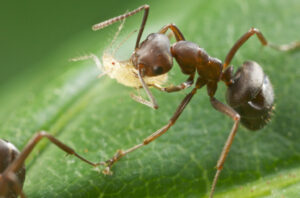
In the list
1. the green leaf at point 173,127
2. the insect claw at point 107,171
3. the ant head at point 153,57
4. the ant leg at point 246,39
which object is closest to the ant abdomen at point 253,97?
the green leaf at point 173,127

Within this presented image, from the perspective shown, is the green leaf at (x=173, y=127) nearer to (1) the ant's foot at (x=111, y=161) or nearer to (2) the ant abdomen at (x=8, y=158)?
(1) the ant's foot at (x=111, y=161)

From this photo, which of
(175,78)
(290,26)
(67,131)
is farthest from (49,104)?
(290,26)

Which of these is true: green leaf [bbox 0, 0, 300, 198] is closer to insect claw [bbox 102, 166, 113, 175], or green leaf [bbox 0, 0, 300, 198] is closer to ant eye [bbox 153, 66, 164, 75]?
insect claw [bbox 102, 166, 113, 175]

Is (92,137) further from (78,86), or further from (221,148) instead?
(221,148)

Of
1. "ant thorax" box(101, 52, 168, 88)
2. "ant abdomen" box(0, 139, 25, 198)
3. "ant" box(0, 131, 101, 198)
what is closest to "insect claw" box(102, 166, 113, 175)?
"ant" box(0, 131, 101, 198)

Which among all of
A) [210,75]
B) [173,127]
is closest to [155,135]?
[173,127]

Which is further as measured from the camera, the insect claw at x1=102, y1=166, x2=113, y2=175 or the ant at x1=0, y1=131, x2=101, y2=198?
the insect claw at x1=102, y1=166, x2=113, y2=175
